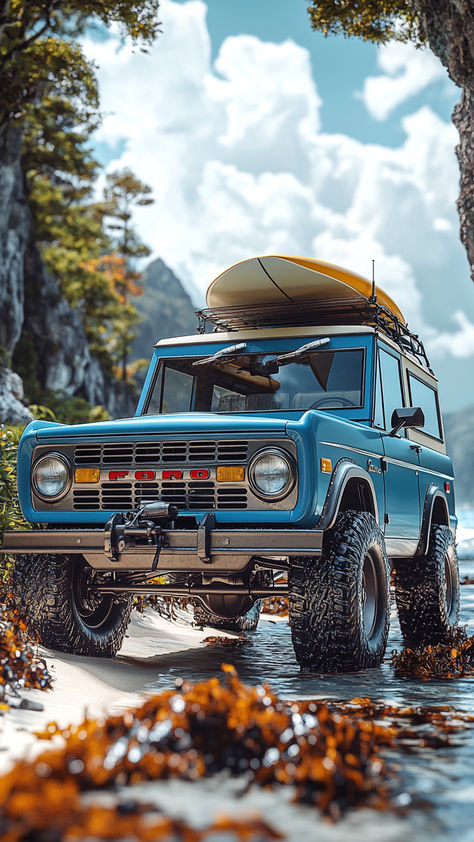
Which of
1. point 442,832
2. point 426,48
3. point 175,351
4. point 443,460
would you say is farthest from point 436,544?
point 426,48

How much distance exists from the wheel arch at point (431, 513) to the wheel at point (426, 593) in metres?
0.12

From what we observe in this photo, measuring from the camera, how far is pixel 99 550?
547 cm

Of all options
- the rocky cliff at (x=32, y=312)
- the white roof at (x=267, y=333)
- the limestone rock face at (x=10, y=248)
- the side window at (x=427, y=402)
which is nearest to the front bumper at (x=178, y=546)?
the white roof at (x=267, y=333)

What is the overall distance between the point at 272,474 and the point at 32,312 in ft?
94.4

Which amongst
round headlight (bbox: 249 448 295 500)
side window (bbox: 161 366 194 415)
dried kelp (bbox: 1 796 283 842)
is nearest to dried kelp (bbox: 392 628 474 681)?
round headlight (bbox: 249 448 295 500)

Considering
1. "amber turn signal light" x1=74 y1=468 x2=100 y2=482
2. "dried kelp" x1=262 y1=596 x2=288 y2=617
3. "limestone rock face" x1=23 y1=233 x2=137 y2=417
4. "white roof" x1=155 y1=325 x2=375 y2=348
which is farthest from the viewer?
"limestone rock face" x1=23 y1=233 x2=137 y2=417

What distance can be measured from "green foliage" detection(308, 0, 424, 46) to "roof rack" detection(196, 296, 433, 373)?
13148mm

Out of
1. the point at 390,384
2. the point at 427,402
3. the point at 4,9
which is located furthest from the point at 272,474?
the point at 4,9

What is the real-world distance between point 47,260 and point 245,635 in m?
28.9

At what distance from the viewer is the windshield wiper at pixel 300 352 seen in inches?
264

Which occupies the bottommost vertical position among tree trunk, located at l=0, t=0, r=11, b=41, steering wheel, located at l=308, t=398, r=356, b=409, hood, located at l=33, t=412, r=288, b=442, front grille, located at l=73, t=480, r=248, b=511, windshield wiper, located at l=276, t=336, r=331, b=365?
front grille, located at l=73, t=480, r=248, b=511

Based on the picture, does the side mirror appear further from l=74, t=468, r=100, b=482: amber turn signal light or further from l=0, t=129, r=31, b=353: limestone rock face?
l=0, t=129, r=31, b=353: limestone rock face

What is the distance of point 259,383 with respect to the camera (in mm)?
6836

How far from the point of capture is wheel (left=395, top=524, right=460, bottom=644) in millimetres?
7891
